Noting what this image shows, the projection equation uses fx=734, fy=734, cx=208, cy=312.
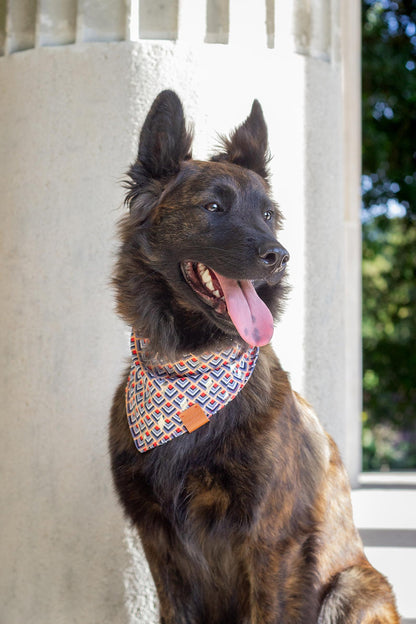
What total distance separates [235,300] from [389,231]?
9.97 m

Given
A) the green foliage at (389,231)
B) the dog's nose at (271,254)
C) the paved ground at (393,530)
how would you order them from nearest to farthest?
the dog's nose at (271,254), the paved ground at (393,530), the green foliage at (389,231)

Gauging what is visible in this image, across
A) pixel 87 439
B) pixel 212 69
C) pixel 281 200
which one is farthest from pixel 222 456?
pixel 212 69

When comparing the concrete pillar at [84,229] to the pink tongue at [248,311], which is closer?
the pink tongue at [248,311]

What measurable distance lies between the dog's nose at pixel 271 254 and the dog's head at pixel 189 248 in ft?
0.04

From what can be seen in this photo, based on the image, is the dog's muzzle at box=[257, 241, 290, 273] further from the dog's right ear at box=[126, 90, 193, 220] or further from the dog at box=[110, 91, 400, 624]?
the dog's right ear at box=[126, 90, 193, 220]

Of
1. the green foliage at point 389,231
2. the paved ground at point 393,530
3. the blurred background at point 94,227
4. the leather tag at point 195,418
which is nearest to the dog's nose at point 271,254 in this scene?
the leather tag at point 195,418

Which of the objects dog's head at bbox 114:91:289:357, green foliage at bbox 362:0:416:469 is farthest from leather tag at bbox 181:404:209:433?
green foliage at bbox 362:0:416:469

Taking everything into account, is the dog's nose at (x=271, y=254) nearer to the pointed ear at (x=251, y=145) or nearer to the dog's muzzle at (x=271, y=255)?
the dog's muzzle at (x=271, y=255)

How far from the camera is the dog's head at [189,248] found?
230 centimetres

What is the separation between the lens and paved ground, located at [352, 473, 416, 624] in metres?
3.40

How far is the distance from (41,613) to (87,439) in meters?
0.76

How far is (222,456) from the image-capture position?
2.26 meters

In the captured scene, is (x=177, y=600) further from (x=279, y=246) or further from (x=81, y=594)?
(x=279, y=246)

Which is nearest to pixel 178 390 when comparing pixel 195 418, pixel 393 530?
pixel 195 418
